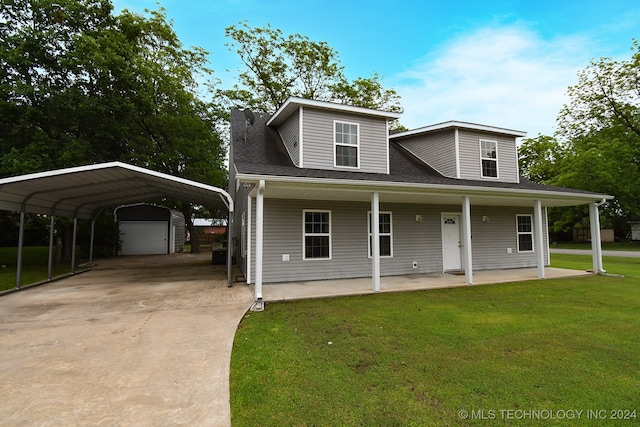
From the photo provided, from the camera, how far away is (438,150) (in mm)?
11023

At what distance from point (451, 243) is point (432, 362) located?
7.73 metres

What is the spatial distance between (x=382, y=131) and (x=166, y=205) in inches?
631

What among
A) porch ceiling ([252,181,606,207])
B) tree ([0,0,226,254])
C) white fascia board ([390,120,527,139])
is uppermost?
tree ([0,0,226,254])

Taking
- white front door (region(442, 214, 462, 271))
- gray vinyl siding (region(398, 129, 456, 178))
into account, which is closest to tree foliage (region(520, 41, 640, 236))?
gray vinyl siding (region(398, 129, 456, 178))

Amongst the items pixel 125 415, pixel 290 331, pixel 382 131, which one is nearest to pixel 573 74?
pixel 382 131

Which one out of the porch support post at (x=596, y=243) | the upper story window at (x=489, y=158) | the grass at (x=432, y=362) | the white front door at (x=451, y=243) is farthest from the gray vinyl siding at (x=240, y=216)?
the porch support post at (x=596, y=243)

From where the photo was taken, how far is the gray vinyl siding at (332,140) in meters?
8.77

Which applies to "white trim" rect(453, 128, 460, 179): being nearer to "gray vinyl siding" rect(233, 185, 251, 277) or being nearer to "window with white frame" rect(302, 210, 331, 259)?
"window with white frame" rect(302, 210, 331, 259)

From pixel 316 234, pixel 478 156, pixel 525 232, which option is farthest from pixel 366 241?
pixel 525 232

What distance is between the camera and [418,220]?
9891 millimetres

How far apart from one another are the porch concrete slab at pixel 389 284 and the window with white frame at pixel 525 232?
146 cm

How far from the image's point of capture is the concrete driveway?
8.36ft

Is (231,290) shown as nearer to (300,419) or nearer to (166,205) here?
(300,419)

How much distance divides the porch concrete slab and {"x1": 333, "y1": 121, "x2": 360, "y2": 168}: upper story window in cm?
342
